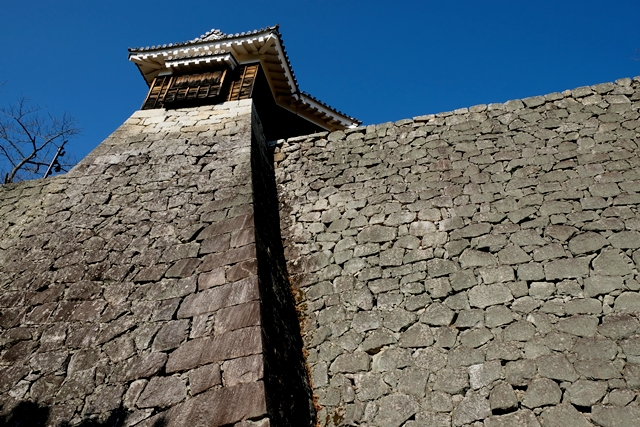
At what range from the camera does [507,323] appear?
428cm

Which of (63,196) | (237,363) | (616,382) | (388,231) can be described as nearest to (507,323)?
(616,382)

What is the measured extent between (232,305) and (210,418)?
3.19 ft

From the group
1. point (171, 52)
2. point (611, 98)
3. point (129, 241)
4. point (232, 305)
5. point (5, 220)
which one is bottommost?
point (232, 305)

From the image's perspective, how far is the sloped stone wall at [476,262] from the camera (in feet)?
12.8

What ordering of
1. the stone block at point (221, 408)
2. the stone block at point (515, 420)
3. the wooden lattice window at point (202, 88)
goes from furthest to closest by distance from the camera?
the wooden lattice window at point (202, 88) < the stone block at point (515, 420) < the stone block at point (221, 408)

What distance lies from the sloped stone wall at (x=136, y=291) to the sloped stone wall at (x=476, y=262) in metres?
1.06

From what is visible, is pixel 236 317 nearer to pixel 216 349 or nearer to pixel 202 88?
pixel 216 349

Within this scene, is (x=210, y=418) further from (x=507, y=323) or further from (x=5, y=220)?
(x=5, y=220)

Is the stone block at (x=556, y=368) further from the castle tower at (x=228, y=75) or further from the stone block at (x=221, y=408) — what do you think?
the castle tower at (x=228, y=75)

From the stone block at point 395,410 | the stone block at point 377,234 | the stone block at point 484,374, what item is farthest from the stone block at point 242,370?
the stone block at point 377,234

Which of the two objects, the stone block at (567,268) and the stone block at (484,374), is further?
the stone block at (567,268)

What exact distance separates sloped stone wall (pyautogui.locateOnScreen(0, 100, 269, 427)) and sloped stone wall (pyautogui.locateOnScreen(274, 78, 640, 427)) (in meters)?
Result: 1.06


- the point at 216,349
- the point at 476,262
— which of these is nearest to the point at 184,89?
the point at 216,349

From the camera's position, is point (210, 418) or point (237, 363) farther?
point (237, 363)
